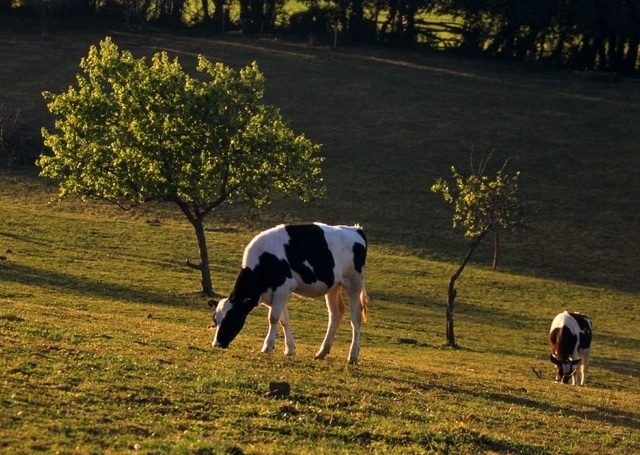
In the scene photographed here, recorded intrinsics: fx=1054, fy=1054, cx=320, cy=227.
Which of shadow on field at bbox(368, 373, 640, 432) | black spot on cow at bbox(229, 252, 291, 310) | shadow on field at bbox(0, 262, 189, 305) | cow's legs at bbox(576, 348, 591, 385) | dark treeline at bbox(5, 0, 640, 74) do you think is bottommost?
shadow on field at bbox(0, 262, 189, 305)

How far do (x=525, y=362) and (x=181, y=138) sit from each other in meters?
12.9

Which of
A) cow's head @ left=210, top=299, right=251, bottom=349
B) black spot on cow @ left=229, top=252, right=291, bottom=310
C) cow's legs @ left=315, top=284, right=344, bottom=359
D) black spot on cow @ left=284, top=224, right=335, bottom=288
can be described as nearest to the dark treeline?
cow's legs @ left=315, top=284, right=344, bottom=359

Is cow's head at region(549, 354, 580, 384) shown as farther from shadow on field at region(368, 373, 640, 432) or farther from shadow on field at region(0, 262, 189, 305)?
shadow on field at region(0, 262, 189, 305)

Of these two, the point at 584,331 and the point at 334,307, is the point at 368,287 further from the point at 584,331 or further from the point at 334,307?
the point at 334,307

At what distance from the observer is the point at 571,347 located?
A: 1034 inches

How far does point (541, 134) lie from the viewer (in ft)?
222

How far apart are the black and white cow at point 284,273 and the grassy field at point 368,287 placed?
0.65 metres

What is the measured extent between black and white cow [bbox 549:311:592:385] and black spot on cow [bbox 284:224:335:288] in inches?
351

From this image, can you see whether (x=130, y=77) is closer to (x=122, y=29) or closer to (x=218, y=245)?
(x=218, y=245)

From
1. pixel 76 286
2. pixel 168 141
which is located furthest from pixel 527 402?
pixel 168 141

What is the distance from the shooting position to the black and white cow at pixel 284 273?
1830cm

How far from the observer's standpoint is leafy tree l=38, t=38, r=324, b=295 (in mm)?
33000

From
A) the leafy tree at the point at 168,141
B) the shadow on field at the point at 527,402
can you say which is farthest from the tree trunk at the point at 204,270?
the shadow on field at the point at 527,402

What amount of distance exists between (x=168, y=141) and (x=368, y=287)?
9.50m
